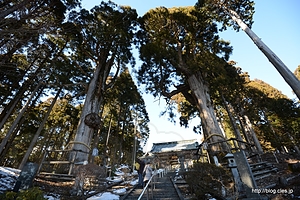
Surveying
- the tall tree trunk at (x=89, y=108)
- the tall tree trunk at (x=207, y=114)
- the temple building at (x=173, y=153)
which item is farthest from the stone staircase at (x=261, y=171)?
the temple building at (x=173, y=153)

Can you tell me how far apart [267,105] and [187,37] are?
9.82m

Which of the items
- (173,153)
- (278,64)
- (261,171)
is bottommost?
(261,171)

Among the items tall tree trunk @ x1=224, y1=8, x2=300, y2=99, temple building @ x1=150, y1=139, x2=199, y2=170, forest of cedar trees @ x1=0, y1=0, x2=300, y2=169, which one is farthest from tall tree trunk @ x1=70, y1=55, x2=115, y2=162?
temple building @ x1=150, y1=139, x2=199, y2=170

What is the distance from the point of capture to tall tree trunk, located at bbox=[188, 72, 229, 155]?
7.82 m

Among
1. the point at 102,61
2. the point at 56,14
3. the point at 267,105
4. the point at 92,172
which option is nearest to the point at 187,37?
the point at 102,61

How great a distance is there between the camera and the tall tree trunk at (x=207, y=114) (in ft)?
25.7

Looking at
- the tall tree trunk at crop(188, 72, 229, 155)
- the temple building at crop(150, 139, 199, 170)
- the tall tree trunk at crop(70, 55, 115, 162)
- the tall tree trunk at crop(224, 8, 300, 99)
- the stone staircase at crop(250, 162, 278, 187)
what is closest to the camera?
the tall tree trunk at crop(224, 8, 300, 99)

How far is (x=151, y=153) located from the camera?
1805 centimetres

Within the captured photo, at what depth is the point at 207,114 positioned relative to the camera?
29.9ft

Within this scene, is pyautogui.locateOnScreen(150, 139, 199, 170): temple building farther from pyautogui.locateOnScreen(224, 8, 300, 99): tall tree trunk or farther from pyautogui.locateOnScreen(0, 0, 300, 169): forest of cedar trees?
pyautogui.locateOnScreen(224, 8, 300, 99): tall tree trunk

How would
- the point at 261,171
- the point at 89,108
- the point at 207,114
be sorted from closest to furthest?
the point at 261,171
the point at 89,108
the point at 207,114

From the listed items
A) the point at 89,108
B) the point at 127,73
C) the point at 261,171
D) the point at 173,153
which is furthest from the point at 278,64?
the point at 173,153

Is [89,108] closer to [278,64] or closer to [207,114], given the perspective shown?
[207,114]

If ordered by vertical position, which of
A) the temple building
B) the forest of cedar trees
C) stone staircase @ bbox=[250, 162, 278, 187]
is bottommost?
stone staircase @ bbox=[250, 162, 278, 187]
